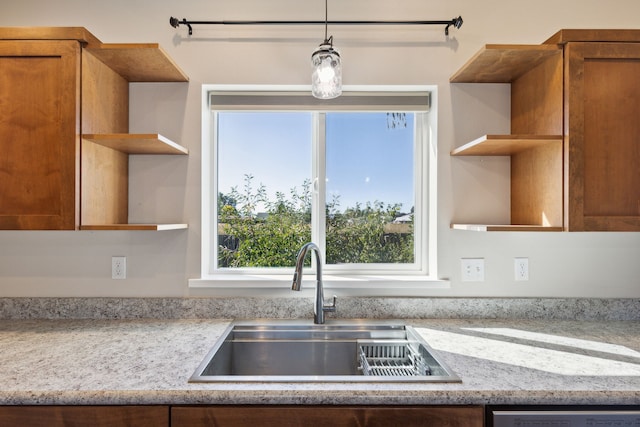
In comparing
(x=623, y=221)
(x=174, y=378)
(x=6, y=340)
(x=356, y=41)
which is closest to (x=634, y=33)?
(x=623, y=221)

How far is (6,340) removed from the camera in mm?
1394

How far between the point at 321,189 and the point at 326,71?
662 millimetres

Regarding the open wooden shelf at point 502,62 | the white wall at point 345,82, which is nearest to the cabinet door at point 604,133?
the open wooden shelf at point 502,62

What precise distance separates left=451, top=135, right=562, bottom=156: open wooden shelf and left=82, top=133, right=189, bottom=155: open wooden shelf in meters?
1.24

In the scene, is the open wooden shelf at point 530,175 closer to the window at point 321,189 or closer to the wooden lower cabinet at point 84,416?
the window at point 321,189

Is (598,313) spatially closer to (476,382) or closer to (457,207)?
(457,207)

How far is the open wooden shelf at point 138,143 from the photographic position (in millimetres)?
1432

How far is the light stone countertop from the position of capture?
1020mm

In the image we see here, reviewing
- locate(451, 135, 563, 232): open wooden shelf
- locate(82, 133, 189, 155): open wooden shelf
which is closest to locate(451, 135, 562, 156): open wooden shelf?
locate(451, 135, 563, 232): open wooden shelf

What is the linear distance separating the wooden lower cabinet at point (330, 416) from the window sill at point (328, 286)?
0.73 metres

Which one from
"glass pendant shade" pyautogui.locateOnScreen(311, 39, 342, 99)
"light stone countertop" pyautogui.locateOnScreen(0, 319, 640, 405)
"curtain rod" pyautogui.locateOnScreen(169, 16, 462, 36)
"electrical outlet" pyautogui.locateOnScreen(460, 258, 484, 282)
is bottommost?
"light stone countertop" pyautogui.locateOnScreen(0, 319, 640, 405)

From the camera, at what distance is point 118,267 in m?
1.74

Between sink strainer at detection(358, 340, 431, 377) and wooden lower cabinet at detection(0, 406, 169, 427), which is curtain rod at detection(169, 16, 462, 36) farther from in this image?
wooden lower cabinet at detection(0, 406, 169, 427)

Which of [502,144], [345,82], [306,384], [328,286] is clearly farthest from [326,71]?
[306,384]
